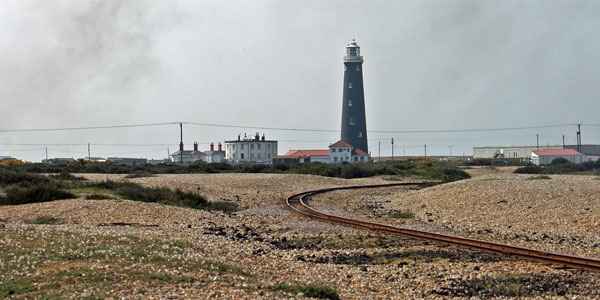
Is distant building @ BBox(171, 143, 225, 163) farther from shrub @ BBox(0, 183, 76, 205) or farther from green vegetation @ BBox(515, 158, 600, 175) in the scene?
shrub @ BBox(0, 183, 76, 205)

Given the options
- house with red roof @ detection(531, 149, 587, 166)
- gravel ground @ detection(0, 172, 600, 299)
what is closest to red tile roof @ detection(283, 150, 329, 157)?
house with red roof @ detection(531, 149, 587, 166)

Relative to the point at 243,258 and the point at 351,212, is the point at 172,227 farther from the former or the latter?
the point at 351,212

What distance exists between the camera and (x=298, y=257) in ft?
40.8

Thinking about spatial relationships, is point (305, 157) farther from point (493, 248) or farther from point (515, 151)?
point (493, 248)

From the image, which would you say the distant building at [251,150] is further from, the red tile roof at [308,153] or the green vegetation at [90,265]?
the green vegetation at [90,265]

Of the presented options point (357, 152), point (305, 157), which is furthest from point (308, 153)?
point (357, 152)

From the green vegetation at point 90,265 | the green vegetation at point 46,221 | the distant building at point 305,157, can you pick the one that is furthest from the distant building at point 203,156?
the green vegetation at point 90,265

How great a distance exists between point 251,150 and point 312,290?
92.6 m

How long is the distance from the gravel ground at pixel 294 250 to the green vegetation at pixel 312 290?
0.14 metres

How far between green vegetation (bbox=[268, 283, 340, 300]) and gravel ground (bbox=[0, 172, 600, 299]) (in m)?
0.14

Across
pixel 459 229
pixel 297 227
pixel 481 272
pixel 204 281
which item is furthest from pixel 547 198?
pixel 204 281

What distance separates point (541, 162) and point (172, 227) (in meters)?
83.3

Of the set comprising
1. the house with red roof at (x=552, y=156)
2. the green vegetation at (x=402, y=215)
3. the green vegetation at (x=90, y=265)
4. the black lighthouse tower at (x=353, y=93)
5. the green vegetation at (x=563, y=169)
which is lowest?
the green vegetation at (x=402, y=215)

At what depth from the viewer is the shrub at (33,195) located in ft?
68.7
